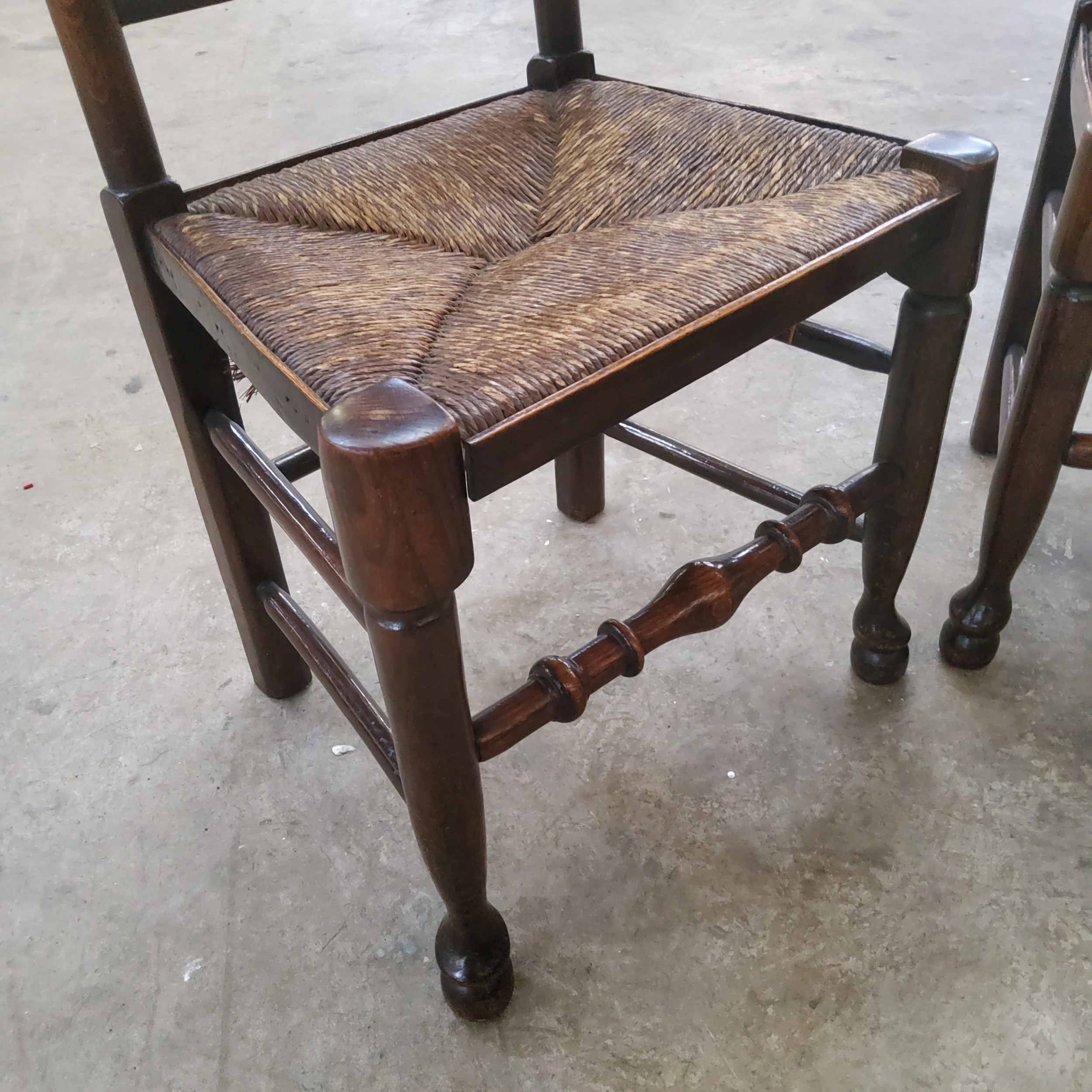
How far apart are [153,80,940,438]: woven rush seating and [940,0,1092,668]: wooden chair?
13cm

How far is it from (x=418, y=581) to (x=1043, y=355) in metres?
0.51

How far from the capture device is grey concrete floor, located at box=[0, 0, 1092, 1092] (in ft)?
2.19

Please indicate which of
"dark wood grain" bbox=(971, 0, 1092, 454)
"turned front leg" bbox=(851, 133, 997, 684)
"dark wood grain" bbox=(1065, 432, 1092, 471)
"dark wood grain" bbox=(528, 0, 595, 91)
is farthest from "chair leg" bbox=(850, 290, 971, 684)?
"dark wood grain" bbox=(528, 0, 595, 91)

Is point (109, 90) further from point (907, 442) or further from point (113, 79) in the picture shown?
point (907, 442)

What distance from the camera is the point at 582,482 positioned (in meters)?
1.06

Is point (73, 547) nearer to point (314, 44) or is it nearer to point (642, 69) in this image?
point (642, 69)

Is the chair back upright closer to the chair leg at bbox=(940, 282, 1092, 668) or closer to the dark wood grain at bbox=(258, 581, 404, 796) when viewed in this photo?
the dark wood grain at bbox=(258, 581, 404, 796)

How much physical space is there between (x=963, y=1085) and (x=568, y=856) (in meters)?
0.30

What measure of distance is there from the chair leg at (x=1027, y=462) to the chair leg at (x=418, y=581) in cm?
→ 48

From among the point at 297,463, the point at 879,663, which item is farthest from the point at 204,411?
the point at 879,663

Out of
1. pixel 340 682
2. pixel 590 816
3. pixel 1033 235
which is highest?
pixel 1033 235

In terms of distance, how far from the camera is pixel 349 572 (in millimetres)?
455

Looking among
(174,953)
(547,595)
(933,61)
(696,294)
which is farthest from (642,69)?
(174,953)

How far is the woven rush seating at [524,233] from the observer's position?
50cm
